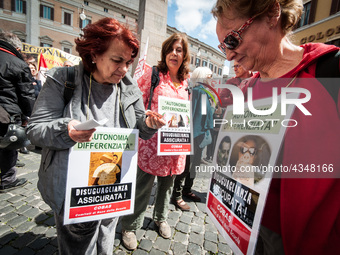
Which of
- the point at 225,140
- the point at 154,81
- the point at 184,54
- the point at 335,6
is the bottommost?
the point at 225,140

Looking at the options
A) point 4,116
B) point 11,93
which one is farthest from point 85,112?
point 11,93

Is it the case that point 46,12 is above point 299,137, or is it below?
above

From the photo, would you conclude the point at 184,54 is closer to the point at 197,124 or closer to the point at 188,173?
the point at 197,124

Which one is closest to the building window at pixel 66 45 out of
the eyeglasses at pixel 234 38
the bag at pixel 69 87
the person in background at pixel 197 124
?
the person in background at pixel 197 124

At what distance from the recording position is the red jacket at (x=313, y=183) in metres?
0.71

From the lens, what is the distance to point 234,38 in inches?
39.8

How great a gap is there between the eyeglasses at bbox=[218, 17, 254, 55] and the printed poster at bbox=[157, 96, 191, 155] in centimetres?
86

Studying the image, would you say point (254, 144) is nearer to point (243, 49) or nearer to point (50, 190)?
point (243, 49)

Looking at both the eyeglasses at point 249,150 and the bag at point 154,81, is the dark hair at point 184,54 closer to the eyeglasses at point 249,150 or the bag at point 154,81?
the bag at point 154,81

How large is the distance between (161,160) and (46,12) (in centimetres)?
3193

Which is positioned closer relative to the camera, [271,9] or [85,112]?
[271,9]

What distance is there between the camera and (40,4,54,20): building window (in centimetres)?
2391

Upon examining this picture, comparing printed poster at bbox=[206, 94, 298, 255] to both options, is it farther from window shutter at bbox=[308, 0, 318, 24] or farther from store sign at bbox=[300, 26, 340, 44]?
window shutter at bbox=[308, 0, 318, 24]

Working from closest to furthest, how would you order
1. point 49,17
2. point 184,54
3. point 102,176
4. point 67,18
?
point 102,176
point 184,54
point 49,17
point 67,18
